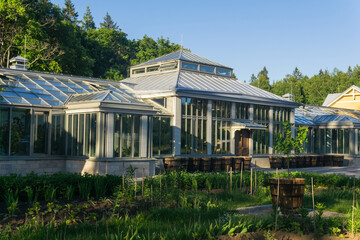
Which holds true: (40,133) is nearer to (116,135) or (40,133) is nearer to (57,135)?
(57,135)

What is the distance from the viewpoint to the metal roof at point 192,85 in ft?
88.6

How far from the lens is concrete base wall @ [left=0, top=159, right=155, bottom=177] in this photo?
64.0 feet

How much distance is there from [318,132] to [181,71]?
44.0ft

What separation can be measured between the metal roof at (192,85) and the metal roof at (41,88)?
11.3ft

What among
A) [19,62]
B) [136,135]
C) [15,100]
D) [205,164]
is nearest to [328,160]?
[205,164]

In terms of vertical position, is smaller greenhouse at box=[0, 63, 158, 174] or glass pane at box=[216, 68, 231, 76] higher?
glass pane at box=[216, 68, 231, 76]

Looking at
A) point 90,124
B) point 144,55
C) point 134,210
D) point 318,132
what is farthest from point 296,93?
point 134,210

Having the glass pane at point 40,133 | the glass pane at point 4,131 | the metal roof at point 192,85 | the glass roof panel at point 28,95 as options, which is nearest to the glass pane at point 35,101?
the glass roof panel at point 28,95

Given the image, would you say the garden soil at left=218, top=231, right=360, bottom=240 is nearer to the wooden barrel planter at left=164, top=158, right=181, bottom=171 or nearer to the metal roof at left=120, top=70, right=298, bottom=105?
the wooden barrel planter at left=164, top=158, right=181, bottom=171

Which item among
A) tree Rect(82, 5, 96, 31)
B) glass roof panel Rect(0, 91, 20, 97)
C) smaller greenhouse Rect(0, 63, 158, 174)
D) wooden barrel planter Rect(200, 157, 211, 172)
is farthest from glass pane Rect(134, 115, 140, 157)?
tree Rect(82, 5, 96, 31)

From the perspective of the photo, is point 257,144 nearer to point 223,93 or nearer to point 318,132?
point 223,93

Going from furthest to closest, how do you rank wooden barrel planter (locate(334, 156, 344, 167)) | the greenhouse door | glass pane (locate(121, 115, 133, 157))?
wooden barrel planter (locate(334, 156, 344, 167)) → the greenhouse door → glass pane (locate(121, 115, 133, 157))

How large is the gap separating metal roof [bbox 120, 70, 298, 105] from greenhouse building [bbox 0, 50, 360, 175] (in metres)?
0.09

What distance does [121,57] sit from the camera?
63219mm
